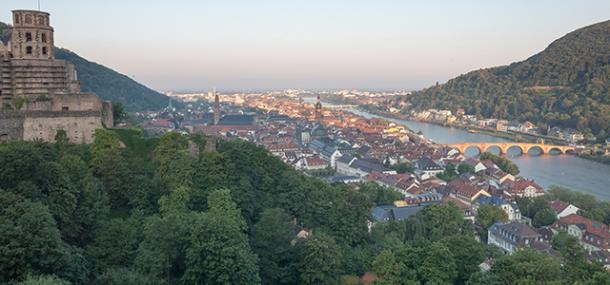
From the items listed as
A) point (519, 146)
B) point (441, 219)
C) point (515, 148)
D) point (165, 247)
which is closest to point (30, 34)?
point (165, 247)

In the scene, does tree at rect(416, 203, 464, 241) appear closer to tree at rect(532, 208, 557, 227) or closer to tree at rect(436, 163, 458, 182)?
tree at rect(532, 208, 557, 227)

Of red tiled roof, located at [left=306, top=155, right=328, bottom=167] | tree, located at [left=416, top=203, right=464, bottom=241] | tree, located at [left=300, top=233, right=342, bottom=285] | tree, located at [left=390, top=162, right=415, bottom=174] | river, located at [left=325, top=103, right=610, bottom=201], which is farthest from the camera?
red tiled roof, located at [left=306, top=155, right=328, bottom=167]

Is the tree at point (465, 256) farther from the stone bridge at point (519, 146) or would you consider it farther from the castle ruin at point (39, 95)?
the stone bridge at point (519, 146)

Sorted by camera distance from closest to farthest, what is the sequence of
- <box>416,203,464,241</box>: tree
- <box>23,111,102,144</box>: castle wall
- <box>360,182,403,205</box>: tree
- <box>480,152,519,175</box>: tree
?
<box>23,111,102,144</box>: castle wall
<box>416,203,464,241</box>: tree
<box>360,182,403,205</box>: tree
<box>480,152,519,175</box>: tree

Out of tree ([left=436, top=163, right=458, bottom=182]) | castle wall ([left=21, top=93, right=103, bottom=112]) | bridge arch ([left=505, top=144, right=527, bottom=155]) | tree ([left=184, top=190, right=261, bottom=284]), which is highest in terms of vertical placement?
castle wall ([left=21, top=93, right=103, bottom=112])

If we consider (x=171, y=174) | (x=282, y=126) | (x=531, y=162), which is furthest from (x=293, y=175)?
(x=282, y=126)

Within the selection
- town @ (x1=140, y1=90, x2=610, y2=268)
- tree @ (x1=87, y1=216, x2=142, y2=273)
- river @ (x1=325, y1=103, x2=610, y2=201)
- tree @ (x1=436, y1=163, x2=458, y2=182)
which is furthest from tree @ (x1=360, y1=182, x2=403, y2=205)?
tree @ (x1=87, y1=216, x2=142, y2=273)
